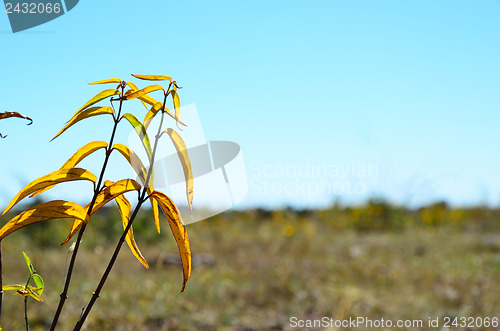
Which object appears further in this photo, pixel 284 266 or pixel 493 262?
pixel 493 262

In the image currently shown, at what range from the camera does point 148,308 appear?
2.59m

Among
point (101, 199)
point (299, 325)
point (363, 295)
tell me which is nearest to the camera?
point (101, 199)

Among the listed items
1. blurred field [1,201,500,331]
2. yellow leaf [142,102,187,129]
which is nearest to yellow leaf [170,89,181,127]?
yellow leaf [142,102,187,129]

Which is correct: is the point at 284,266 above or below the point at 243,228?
above

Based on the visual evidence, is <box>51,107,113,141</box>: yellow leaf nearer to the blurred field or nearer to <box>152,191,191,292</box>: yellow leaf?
<box>152,191,191,292</box>: yellow leaf

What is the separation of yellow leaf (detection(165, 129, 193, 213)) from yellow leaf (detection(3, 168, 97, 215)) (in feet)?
0.34

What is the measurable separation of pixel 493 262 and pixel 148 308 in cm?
301

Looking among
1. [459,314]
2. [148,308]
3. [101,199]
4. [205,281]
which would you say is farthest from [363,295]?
[101,199]

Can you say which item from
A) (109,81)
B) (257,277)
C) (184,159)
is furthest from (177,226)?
(257,277)

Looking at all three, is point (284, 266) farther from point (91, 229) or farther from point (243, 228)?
point (91, 229)

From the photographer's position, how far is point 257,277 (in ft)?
10.9

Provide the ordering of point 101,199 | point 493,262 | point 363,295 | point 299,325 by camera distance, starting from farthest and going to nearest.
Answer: point 493,262 → point 363,295 → point 299,325 → point 101,199

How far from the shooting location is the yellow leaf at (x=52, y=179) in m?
0.52

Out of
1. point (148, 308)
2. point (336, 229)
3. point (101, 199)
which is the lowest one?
point (336, 229)
